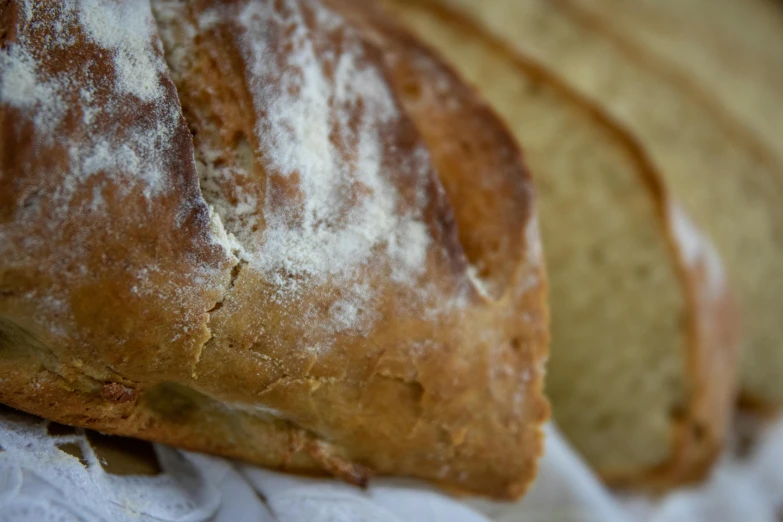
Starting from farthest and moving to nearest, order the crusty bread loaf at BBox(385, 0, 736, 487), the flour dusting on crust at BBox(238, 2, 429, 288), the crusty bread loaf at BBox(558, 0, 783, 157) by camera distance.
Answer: the crusty bread loaf at BBox(558, 0, 783, 157), the crusty bread loaf at BBox(385, 0, 736, 487), the flour dusting on crust at BBox(238, 2, 429, 288)

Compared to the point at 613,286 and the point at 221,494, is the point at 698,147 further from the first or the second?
the point at 221,494

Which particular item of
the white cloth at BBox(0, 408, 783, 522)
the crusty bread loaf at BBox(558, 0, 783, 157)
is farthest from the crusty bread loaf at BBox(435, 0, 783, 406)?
the white cloth at BBox(0, 408, 783, 522)

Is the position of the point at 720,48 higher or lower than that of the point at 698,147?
higher

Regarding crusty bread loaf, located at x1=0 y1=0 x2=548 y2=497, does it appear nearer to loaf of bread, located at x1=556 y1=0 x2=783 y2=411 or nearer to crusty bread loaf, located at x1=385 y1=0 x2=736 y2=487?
crusty bread loaf, located at x1=385 y1=0 x2=736 y2=487

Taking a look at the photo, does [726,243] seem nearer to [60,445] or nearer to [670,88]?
[670,88]

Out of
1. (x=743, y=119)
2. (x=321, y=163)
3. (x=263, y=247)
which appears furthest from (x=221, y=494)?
(x=743, y=119)

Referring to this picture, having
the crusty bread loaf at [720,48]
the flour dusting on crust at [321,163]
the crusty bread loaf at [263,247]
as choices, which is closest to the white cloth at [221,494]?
the crusty bread loaf at [263,247]

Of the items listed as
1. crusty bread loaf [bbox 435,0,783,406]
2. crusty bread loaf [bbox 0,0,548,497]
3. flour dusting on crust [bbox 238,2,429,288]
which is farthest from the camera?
crusty bread loaf [bbox 435,0,783,406]

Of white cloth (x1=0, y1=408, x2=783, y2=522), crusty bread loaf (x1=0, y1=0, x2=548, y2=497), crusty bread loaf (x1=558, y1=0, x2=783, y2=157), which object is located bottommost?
white cloth (x1=0, y1=408, x2=783, y2=522)
